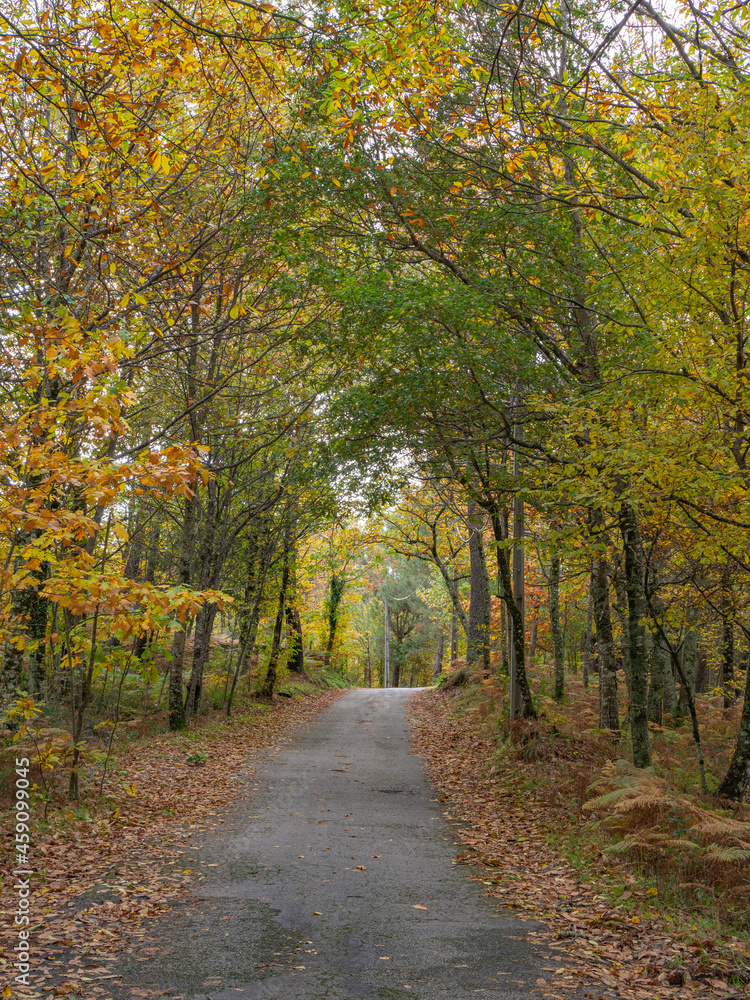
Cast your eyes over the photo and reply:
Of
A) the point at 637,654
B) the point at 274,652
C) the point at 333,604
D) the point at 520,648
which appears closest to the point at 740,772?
the point at 637,654

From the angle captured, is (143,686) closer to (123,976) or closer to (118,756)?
(118,756)

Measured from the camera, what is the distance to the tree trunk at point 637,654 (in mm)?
9680

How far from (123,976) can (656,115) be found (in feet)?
32.4

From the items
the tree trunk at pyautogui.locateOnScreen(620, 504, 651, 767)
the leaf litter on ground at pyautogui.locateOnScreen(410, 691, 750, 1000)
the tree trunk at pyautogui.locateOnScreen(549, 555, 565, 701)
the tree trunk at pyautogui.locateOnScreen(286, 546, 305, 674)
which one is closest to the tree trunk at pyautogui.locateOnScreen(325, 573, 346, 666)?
the tree trunk at pyautogui.locateOnScreen(286, 546, 305, 674)

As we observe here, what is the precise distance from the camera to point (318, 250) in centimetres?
1198

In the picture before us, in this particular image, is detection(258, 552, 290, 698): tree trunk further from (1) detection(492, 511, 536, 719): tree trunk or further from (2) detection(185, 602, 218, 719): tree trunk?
(1) detection(492, 511, 536, 719): tree trunk

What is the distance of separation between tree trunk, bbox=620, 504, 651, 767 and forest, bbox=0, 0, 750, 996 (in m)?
0.05

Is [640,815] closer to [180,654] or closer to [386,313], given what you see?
[386,313]

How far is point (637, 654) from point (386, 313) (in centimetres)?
609

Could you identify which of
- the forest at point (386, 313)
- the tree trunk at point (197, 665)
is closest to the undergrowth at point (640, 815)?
the forest at point (386, 313)

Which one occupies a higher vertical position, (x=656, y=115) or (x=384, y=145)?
(x=384, y=145)

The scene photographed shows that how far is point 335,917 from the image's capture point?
5324 mm

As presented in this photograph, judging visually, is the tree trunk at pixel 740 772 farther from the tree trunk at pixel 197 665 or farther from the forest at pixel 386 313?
the tree trunk at pixel 197 665

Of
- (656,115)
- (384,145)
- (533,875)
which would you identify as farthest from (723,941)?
(384,145)
